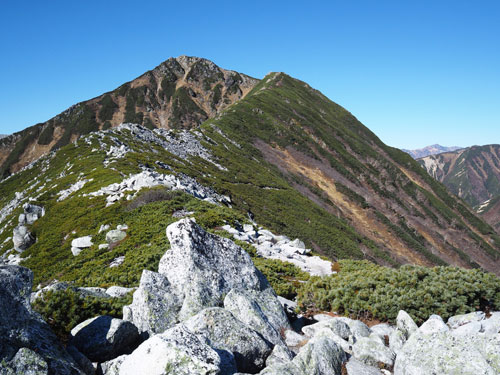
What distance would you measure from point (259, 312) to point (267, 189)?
176 ft

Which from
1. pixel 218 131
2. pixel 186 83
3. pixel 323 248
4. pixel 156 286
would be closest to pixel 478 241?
pixel 323 248

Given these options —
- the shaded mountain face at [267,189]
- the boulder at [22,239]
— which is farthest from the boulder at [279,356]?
the boulder at [22,239]

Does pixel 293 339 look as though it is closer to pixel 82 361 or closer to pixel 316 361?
pixel 316 361

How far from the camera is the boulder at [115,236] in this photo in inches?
860

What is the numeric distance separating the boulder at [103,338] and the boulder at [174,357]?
5.33ft

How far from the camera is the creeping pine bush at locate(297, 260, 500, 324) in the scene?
1134cm

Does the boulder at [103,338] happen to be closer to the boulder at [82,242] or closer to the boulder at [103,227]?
the boulder at [82,242]

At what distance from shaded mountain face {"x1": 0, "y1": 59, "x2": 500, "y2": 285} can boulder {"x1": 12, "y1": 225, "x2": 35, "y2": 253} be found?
0.98 meters

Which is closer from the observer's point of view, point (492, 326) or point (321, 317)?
point (492, 326)

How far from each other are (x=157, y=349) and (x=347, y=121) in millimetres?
161126

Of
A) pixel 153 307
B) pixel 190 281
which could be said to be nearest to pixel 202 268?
pixel 190 281

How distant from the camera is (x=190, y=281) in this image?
9.40 meters

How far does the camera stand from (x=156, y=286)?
29.3 feet

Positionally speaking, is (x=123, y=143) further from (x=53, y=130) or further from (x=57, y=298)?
(x=53, y=130)
